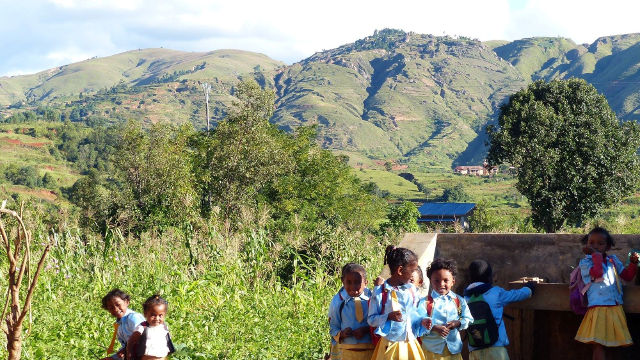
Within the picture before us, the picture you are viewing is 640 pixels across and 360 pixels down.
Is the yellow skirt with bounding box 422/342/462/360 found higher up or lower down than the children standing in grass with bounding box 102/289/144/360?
lower down

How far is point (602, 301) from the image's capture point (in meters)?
4.61

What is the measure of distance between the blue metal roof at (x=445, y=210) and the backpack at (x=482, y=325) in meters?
64.6

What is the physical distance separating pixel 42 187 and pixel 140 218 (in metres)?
78.7

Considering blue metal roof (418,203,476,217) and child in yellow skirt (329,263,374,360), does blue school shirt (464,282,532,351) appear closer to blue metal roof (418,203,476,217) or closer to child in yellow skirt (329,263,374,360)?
child in yellow skirt (329,263,374,360)

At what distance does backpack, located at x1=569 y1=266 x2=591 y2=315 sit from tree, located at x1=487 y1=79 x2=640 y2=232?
20.6 meters

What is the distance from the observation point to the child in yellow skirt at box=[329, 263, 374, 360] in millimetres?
4320

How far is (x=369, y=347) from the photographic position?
4336 millimetres

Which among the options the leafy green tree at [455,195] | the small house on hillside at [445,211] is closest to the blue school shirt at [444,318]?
the small house on hillside at [445,211]

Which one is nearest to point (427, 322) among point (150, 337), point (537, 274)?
point (150, 337)

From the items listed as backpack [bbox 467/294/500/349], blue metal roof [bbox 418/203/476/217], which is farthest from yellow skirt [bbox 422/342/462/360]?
blue metal roof [bbox 418/203/476/217]

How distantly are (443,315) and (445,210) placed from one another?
233ft

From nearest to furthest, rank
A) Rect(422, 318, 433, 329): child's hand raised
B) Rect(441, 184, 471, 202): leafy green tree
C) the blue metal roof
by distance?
Rect(422, 318, 433, 329): child's hand raised → the blue metal roof → Rect(441, 184, 471, 202): leafy green tree

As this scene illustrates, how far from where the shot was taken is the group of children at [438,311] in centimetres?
407

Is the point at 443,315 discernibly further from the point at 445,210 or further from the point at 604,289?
the point at 445,210
